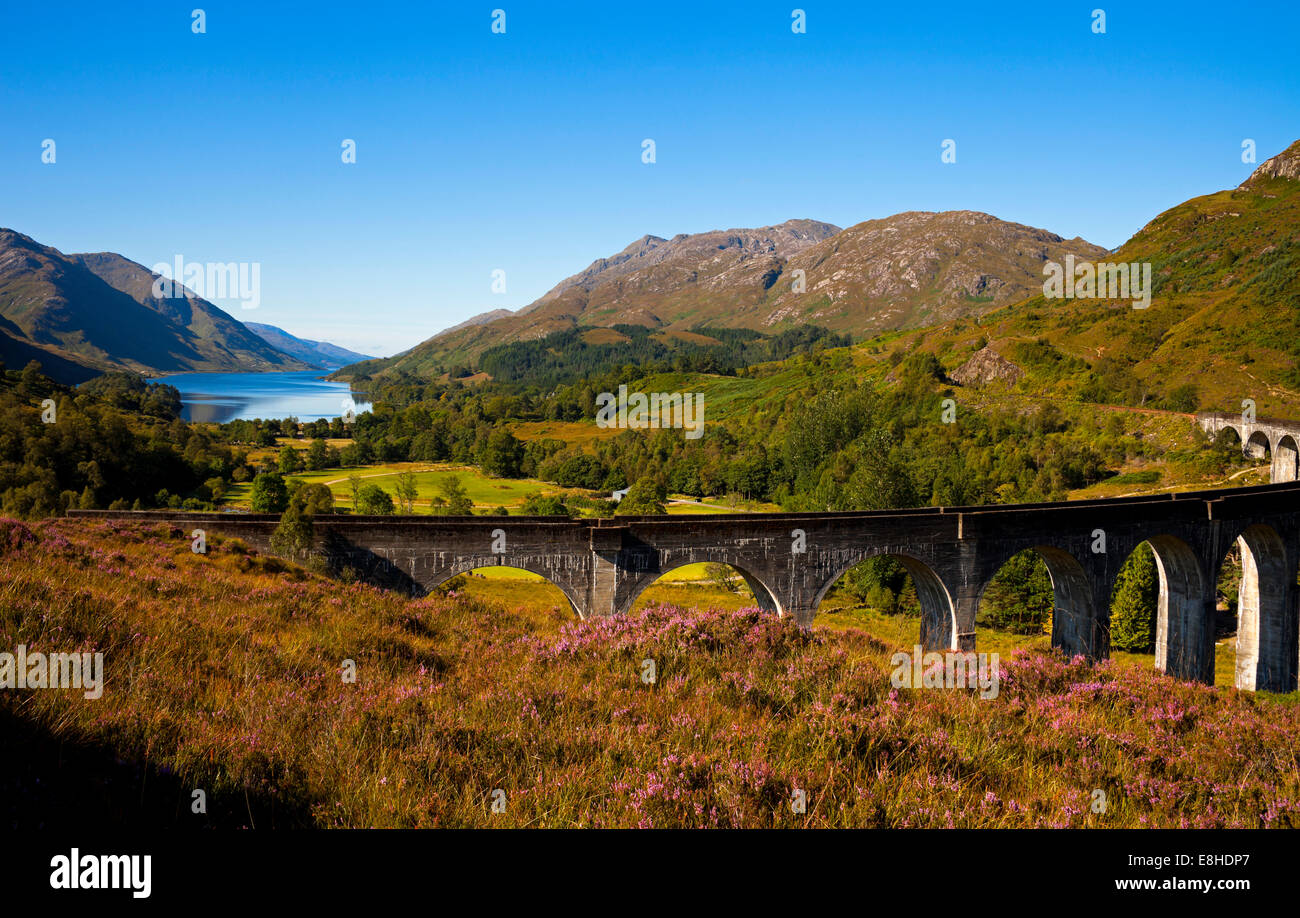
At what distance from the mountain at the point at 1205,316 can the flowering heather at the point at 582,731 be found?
8159cm

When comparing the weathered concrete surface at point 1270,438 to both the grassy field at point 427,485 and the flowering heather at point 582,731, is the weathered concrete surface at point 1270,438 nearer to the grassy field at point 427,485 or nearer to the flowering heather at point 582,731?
the flowering heather at point 582,731

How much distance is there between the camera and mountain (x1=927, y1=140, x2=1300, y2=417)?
77.9m

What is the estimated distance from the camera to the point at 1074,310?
12138 cm

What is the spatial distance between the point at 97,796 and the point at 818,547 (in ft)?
71.0

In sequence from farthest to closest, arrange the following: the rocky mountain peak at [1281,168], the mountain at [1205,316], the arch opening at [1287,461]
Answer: the rocky mountain peak at [1281,168], the mountain at [1205,316], the arch opening at [1287,461]

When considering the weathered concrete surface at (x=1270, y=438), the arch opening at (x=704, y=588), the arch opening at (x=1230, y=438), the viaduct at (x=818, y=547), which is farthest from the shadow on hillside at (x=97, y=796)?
the arch opening at (x=1230, y=438)

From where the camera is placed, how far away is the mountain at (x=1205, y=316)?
77875 millimetres

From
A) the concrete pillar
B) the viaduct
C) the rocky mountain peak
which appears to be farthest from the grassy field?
the rocky mountain peak

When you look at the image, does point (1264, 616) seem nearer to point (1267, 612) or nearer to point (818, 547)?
point (1267, 612)

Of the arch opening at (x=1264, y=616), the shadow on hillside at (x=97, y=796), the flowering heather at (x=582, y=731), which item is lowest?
the arch opening at (x=1264, y=616)

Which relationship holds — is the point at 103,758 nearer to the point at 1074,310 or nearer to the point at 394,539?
the point at 394,539

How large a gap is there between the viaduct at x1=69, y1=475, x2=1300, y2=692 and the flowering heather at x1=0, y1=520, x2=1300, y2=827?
1278 centimetres

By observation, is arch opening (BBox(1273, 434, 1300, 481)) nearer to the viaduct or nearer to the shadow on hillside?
the viaduct
